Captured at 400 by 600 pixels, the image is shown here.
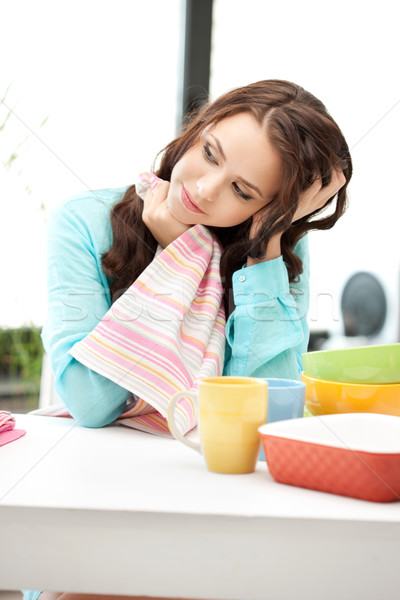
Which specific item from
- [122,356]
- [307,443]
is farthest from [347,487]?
[122,356]

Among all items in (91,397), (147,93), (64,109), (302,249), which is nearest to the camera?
(91,397)

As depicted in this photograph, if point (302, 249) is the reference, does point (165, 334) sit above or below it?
below

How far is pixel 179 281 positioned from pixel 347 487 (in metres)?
0.61

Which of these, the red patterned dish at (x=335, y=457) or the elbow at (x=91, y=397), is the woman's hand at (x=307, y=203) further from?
the red patterned dish at (x=335, y=457)

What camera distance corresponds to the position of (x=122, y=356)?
908 mm

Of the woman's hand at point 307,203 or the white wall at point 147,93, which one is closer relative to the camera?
the woman's hand at point 307,203

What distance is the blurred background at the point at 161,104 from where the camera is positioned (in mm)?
2041

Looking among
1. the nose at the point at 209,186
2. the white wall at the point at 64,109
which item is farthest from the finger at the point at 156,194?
the white wall at the point at 64,109

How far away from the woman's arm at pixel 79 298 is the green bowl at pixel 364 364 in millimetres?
352

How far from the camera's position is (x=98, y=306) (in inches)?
41.1

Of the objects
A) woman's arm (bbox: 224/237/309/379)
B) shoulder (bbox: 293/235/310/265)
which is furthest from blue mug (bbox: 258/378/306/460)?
shoulder (bbox: 293/235/310/265)

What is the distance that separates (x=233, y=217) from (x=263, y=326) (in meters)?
0.22

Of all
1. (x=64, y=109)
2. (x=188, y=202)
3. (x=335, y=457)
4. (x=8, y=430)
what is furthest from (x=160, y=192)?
(x=64, y=109)

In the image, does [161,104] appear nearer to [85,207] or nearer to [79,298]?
[85,207]
